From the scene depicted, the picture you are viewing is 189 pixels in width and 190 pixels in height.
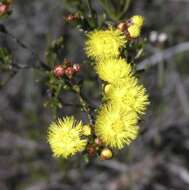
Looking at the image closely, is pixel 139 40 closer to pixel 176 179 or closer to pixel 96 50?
pixel 96 50

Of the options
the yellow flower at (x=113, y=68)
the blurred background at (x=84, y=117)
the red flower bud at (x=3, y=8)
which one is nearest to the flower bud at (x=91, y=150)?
the yellow flower at (x=113, y=68)

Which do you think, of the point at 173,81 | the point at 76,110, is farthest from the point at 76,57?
the point at 173,81

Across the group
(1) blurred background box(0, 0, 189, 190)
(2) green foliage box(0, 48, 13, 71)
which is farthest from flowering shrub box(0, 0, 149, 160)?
(1) blurred background box(0, 0, 189, 190)

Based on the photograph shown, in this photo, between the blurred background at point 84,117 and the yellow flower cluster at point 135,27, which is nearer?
the yellow flower cluster at point 135,27

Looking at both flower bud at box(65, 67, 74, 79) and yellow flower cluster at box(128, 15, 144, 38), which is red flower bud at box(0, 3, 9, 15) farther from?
yellow flower cluster at box(128, 15, 144, 38)

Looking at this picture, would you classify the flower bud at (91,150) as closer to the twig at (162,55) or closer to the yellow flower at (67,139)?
the yellow flower at (67,139)

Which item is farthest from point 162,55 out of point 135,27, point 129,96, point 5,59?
point 129,96
